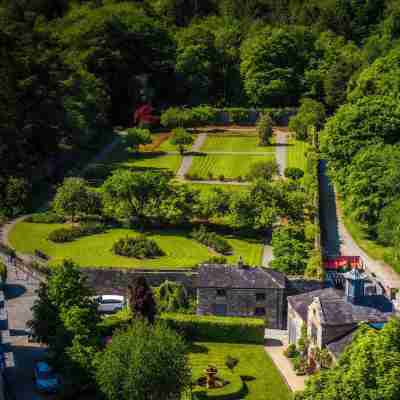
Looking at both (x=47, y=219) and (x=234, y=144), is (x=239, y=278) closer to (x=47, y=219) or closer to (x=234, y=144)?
(x=47, y=219)

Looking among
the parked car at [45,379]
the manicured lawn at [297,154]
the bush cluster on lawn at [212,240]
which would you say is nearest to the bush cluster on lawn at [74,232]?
the bush cluster on lawn at [212,240]

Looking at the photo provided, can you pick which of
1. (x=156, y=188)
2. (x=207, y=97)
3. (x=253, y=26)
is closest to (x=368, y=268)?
(x=156, y=188)

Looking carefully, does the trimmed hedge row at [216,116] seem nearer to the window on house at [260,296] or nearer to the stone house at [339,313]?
the window on house at [260,296]

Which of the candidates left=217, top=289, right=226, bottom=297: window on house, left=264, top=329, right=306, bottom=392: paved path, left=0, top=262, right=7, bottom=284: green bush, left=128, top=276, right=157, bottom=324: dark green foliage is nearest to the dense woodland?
left=0, top=262, right=7, bottom=284: green bush

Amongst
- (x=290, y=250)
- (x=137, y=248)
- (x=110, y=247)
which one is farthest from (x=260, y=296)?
(x=110, y=247)

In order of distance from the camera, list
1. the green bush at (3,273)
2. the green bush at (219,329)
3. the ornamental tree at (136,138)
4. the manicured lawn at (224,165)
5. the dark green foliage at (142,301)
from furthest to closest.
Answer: the ornamental tree at (136,138)
the manicured lawn at (224,165)
the green bush at (3,273)
the green bush at (219,329)
the dark green foliage at (142,301)

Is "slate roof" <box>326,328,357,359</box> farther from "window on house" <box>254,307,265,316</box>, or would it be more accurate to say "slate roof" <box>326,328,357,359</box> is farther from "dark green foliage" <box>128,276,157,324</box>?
"dark green foliage" <box>128,276,157,324</box>
